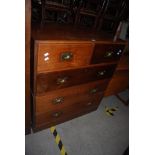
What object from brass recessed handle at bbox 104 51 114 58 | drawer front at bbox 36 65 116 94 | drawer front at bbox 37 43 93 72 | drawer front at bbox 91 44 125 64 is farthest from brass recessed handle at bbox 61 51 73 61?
brass recessed handle at bbox 104 51 114 58

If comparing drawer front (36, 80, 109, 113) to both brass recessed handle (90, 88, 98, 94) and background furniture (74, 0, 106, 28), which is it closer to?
brass recessed handle (90, 88, 98, 94)

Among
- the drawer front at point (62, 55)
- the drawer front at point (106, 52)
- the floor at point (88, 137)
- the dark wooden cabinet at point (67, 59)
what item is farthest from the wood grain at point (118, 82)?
the drawer front at point (62, 55)

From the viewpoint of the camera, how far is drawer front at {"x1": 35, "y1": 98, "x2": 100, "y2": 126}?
4.48 ft

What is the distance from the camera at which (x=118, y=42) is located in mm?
1303

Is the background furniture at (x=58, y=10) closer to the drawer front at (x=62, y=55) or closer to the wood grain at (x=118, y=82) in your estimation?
the drawer front at (x=62, y=55)

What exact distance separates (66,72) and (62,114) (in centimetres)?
58

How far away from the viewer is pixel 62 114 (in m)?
1.51

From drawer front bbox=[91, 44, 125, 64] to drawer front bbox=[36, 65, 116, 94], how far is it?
9 centimetres

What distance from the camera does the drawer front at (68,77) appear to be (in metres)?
1.08

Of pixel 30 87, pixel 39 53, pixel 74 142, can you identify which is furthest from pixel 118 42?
pixel 74 142
